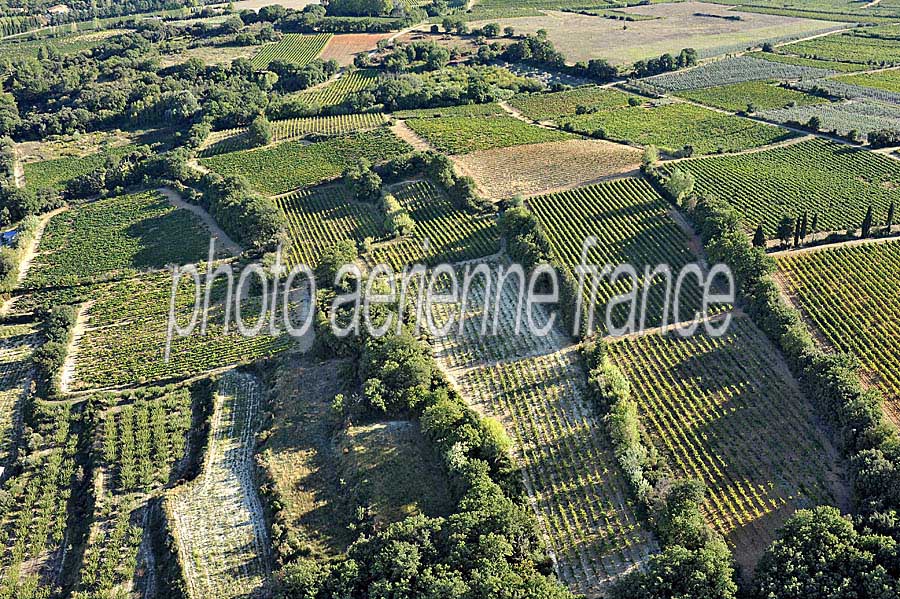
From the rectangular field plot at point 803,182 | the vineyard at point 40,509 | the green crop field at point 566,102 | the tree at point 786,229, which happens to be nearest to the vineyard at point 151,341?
the vineyard at point 40,509

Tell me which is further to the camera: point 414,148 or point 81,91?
point 81,91

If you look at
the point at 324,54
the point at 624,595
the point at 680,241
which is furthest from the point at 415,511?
the point at 324,54

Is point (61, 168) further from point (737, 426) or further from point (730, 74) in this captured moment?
point (730, 74)

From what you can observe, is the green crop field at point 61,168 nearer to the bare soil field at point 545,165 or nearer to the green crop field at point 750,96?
the bare soil field at point 545,165

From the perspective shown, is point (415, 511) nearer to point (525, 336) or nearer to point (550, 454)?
point (550, 454)

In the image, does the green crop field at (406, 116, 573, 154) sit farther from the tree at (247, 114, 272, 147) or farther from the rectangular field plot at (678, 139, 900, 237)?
the rectangular field plot at (678, 139, 900, 237)

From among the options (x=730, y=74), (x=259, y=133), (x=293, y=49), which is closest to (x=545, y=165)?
(x=259, y=133)
